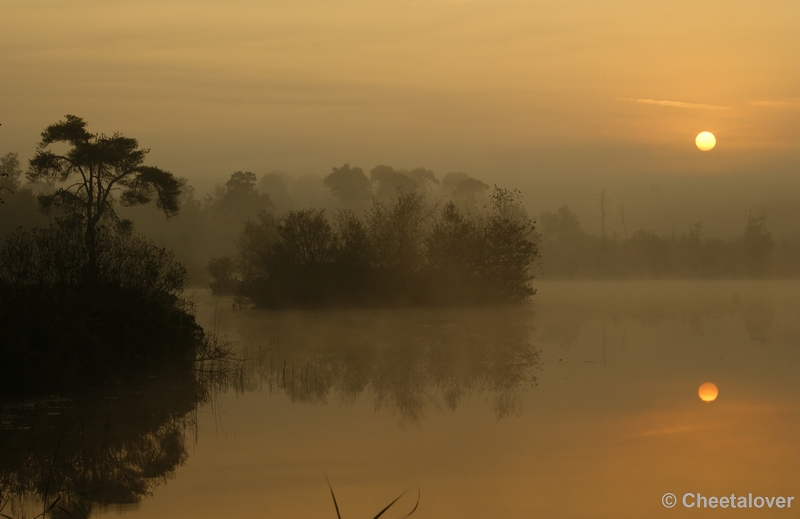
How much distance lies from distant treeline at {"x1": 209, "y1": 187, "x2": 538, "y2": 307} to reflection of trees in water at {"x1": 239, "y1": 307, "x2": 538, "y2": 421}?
3.60 m

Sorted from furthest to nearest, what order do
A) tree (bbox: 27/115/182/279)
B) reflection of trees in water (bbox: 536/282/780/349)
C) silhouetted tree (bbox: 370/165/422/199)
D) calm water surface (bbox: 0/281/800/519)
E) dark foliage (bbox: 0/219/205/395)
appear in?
silhouetted tree (bbox: 370/165/422/199) < tree (bbox: 27/115/182/279) < reflection of trees in water (bbox: 536/282/780/349) < dark foliage (bbox: 0/219/205/395) < calm water surface (bbox: 0/281/800/519)

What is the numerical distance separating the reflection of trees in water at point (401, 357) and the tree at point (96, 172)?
7510 mm

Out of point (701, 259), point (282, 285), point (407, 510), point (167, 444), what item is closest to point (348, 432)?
point (167, 444)

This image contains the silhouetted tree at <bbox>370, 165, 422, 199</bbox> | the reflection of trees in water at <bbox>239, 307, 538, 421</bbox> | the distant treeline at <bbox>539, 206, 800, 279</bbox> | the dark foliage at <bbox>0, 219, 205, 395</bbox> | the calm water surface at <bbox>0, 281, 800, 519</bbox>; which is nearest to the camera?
the calm water surface at <bbox>0, 281, 800, 519</bbox>

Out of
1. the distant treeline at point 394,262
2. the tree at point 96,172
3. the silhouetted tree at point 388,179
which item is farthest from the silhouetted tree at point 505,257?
the silhouetted tree at point 388,179

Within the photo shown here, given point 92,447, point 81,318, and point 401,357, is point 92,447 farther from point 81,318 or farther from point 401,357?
point 401,357

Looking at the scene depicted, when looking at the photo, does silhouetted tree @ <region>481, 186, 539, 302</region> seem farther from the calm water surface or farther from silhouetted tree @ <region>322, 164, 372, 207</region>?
silhouetted tree @ <region>322, 164, 372, 207</region>

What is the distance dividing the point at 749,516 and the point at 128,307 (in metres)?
10.2

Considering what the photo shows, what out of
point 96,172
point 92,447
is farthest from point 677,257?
point 92,447

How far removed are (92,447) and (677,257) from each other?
203 feet

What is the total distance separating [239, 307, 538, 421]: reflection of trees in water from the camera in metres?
11.8

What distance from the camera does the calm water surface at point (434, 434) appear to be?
6676mm

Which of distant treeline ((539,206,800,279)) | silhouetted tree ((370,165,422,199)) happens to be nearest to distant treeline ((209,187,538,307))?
distant treeline ((539,206,800,279))

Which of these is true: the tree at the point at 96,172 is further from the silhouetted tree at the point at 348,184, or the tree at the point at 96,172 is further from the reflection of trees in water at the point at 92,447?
the silhouetted tree at the point at 348,184
